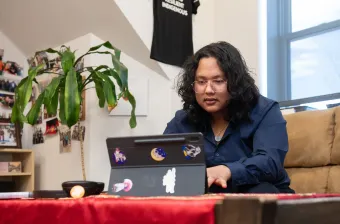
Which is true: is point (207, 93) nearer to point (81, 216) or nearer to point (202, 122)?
point (202, 122)

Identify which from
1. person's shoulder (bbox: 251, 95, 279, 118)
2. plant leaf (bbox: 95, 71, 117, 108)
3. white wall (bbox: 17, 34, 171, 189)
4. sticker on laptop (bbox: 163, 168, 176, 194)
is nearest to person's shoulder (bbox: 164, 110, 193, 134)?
person's shoulder (bbox: 251, 95, 279, 118)

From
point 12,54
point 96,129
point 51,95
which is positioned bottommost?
point 96,129

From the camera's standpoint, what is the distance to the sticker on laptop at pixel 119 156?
937 millimetres

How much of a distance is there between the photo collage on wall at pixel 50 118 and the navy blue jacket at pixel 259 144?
1803mm

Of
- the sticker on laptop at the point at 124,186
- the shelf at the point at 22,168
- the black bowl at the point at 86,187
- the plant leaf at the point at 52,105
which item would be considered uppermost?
the plant leaf at the point at 52,105

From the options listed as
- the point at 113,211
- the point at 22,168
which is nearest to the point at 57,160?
the point at 22,168

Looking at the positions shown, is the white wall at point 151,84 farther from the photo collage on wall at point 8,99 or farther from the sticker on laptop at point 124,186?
the sticker on laptop at point 124,186

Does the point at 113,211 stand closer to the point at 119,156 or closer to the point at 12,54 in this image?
the point at 119,156

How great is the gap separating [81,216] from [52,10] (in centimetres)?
276

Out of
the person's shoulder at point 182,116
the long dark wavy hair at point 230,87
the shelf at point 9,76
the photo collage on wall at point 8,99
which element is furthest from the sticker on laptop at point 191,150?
the shelf at point 9,76

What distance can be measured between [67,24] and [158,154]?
2564 mm

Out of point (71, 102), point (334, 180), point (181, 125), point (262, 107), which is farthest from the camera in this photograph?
point (71, 102)

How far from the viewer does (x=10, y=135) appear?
11.3ft

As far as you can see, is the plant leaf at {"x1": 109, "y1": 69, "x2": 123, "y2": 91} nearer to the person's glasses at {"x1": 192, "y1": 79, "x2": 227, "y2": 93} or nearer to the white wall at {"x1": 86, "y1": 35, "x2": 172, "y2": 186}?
the white wall at {"x1": 86, "y1": 35, "x2": 172, "y2": 186}
